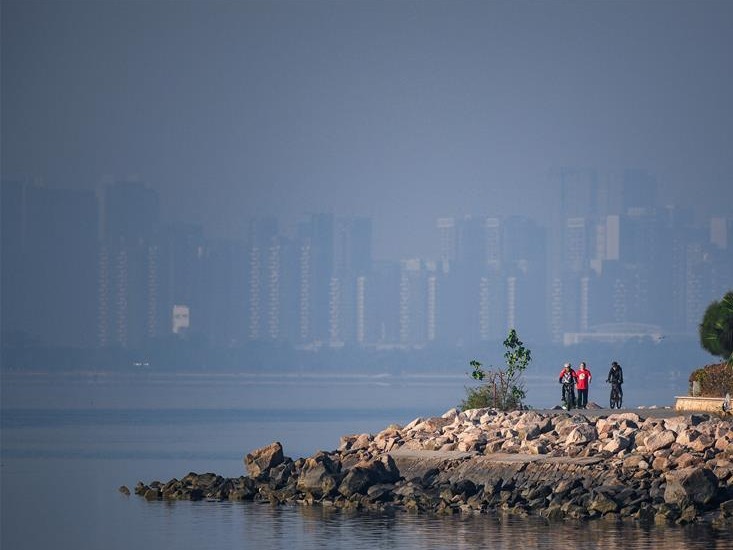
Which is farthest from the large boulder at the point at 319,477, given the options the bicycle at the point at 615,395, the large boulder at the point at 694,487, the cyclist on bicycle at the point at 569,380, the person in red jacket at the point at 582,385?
the bicycle at the point at 615,395

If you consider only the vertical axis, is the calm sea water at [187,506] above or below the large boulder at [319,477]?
below

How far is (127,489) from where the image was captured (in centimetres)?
4850

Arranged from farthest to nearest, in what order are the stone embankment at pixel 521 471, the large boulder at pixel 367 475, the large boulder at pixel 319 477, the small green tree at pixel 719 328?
1. the small green tree at pixel 719 328
2. the large boulder at pixel 319 477
3. the large boulder at pixel 367 475
4. the stone embankment at pixel 521 471

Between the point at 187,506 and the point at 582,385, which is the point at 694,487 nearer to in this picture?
the point at 187,506

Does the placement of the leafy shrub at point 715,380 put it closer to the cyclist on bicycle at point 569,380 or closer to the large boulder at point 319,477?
the cyclist on bicycle at point 569,380

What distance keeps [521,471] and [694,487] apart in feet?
16.4

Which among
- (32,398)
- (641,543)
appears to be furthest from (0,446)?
(32,398)

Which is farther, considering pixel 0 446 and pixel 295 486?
pixel 0 446

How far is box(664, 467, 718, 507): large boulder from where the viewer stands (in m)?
35.7

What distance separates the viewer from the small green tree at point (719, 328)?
5106 centimetres

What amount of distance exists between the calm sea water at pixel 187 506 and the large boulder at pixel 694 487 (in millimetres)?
1140

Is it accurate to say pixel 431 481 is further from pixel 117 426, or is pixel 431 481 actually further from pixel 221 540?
pixel 117 426

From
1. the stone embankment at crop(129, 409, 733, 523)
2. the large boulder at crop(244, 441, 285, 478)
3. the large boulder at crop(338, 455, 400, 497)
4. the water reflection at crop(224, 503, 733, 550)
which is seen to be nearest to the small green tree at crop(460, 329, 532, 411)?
the stone embankment at crop(129, 409, 733, 523)

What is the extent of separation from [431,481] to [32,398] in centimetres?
10646
